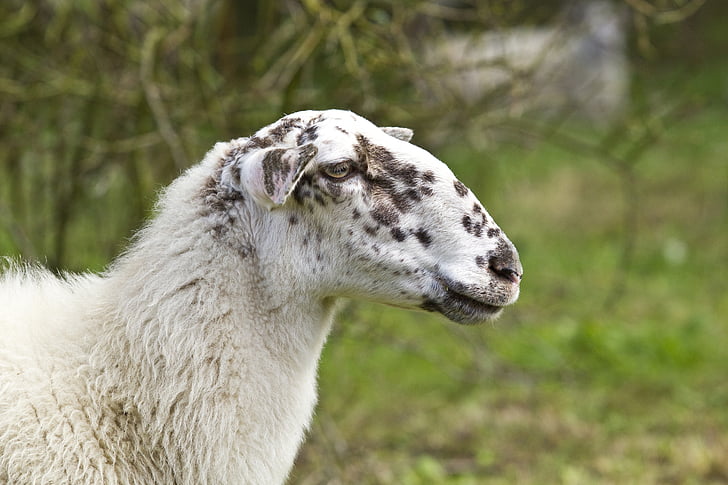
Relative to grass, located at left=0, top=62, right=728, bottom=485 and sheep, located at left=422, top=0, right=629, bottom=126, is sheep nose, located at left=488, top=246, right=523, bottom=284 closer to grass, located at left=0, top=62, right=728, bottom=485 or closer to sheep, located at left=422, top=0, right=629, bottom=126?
grass, located at left=0, top=62, right=728, bottom=485

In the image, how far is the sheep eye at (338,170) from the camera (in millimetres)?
2597

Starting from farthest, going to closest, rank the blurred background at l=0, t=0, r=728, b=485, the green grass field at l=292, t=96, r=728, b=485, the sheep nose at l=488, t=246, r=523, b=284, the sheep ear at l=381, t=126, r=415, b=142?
1. the green grass field at l=292, t=96, r=728, b=485
2. the blurred background at l=0, t=0, r=728, b=485
3. the sheep ear at l=381, t=126, r=415, b=142
4. the sheep nose at l=488, t=246, r=523, b=284

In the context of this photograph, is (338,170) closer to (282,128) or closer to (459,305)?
(282,128)

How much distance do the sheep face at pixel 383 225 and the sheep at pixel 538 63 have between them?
6.52 feet

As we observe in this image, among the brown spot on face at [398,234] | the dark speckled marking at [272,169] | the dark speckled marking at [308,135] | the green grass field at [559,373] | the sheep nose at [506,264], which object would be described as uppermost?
the dark speckled marking at [272,169]

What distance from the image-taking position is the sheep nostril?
2.63 m

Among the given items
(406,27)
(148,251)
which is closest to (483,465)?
(406,27)

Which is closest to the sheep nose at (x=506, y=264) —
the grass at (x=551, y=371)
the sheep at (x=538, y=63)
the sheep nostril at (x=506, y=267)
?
the sheep nostril at (x=506, y=267)

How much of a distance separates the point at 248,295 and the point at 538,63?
2.69m

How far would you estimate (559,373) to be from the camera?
21.1 ft

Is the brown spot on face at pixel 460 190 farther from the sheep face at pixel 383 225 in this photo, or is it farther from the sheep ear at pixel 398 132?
the sheep ear at pixel 398 132

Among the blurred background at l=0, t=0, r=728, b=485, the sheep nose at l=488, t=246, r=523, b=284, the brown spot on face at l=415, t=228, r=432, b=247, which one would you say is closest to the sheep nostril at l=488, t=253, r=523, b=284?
the sheep nose at l=488, t=246, r=523, b=284

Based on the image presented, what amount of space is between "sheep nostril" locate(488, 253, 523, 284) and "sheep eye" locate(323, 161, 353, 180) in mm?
456

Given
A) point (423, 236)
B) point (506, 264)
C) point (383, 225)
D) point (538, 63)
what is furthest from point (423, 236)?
point (538, 63)
